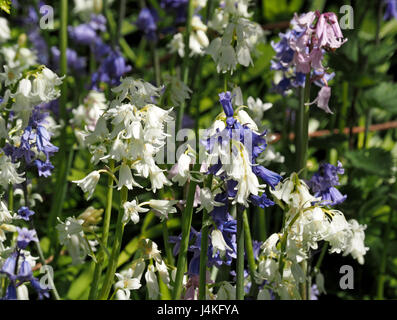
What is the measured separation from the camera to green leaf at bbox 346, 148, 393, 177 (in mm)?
3312

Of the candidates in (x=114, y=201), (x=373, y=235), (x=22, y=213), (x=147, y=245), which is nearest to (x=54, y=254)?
(x=114, y=201)

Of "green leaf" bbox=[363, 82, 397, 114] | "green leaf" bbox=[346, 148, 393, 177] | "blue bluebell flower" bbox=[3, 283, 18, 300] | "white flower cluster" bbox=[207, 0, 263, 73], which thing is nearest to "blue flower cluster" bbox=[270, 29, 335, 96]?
"white flower cluster" bbox=[207, 0, 263, 73]

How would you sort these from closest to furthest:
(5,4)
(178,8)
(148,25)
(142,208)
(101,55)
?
(142,208)
(5,4)
(178,8)
(148,25)
(101,55)

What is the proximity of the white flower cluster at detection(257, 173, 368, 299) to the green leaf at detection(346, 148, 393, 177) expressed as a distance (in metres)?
1.16

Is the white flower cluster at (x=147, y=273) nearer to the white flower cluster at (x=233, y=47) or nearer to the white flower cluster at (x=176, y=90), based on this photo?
the white flower cluster at (x=233, y=47)

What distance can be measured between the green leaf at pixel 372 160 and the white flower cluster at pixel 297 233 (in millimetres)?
1159

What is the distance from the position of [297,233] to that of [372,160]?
4.89 ft

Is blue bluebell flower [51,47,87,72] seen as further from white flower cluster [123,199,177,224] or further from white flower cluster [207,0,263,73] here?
white flower cluster [123,199,177,224]

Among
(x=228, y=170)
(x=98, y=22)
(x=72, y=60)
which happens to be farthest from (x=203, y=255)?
(x=98, y=22)

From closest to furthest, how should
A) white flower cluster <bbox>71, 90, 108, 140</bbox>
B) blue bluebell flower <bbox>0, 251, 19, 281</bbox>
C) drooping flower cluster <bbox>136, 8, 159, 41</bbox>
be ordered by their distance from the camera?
blue bluebell flower <bbox>0, 251, 19, 281</bbox> < white flower cluster <bbox>71, 90, 108, 140</bbox> < drooping flower cluster <bbox>136, 8, 159, 41</bbox>

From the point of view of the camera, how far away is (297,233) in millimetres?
2045

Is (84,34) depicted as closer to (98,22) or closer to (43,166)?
(98,22)

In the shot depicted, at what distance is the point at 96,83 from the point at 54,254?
1131 mm

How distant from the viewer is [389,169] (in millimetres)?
3377
